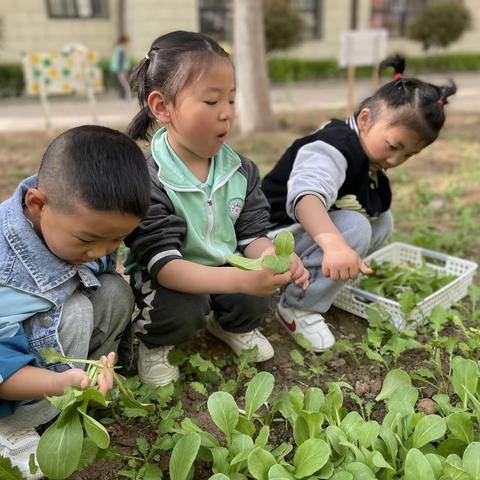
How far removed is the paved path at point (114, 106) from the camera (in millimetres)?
7367

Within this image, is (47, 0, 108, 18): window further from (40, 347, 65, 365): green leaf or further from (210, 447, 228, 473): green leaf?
(210, 447, 228, 473): green leaf

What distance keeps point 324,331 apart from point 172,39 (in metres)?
1.03

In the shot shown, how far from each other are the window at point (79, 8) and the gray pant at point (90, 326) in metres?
11.8

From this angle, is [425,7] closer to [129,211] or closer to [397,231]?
[397,231]

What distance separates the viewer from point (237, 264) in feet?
4.22

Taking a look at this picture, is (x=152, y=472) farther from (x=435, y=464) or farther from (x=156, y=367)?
(x=435, y=464)

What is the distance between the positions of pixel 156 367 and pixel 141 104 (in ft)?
2.57

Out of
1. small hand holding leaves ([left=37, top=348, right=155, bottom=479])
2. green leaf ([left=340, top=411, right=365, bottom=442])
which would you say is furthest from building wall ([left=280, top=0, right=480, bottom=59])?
small hand holding leaves ([left=37, top=348, right=155, bottom=479])

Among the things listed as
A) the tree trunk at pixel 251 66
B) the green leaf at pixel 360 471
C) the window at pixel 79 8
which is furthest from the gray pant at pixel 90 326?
the window at pixel 79 8

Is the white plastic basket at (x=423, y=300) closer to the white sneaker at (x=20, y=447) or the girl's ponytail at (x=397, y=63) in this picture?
the girl's ponytail at (x=397, y=63)

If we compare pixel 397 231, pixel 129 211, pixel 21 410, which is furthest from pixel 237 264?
pixel 397 231

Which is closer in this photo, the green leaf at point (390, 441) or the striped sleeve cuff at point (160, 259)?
the green leaf at point (390, 441)

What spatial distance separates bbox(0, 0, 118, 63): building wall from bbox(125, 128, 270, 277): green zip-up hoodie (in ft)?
36.3

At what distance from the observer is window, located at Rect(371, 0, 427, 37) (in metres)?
15.4
